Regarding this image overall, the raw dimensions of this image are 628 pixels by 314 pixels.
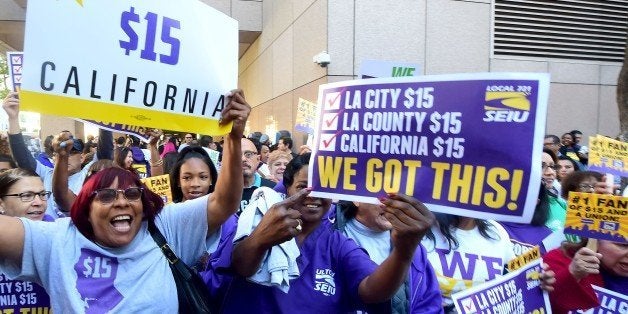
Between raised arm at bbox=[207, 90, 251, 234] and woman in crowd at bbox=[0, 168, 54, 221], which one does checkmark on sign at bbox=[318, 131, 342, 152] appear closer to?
raised arm at bbox=[207, 90, 251, 234]

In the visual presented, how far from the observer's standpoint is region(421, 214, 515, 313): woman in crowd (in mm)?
2748

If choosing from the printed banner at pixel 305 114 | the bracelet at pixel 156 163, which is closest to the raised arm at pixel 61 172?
the bracelet at pixel 156 163

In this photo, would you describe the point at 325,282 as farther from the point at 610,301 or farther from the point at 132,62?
the point at 610,301

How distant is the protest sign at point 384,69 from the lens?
16.4 ft

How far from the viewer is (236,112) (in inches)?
91.3

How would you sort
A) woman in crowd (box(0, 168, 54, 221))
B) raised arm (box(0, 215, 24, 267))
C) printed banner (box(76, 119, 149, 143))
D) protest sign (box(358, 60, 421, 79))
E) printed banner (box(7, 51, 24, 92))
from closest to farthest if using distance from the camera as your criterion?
raised arm (box(0, 215, 24, 267))
woman in crowd (box(0, 168, 54, 221))
printed banner (box(76, 119, 149, 143))
printed banner (box(7, 51, 24, 92))
protest sign (box(358, 60, 421, 79))

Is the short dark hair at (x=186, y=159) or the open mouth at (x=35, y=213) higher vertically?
the short dark hair at (x=186, y=159)

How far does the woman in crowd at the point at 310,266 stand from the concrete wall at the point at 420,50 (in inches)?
316

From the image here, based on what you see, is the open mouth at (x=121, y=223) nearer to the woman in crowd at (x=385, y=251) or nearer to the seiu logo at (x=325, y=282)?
the seiu logo at (x=325, y=282)

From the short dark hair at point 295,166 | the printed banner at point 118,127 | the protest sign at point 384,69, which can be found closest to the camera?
the short dark hair at point 295,166

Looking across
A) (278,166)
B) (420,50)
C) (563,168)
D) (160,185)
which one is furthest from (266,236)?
(420,50)

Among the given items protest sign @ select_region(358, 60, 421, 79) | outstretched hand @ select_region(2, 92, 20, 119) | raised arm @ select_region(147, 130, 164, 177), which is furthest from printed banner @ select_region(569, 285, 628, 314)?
raised arm @ select_region(147, 130, 164, 177)

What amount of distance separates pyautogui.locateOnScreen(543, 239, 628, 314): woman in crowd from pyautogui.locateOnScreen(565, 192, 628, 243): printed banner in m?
0.07

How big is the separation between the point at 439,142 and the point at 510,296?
1.05 meters
